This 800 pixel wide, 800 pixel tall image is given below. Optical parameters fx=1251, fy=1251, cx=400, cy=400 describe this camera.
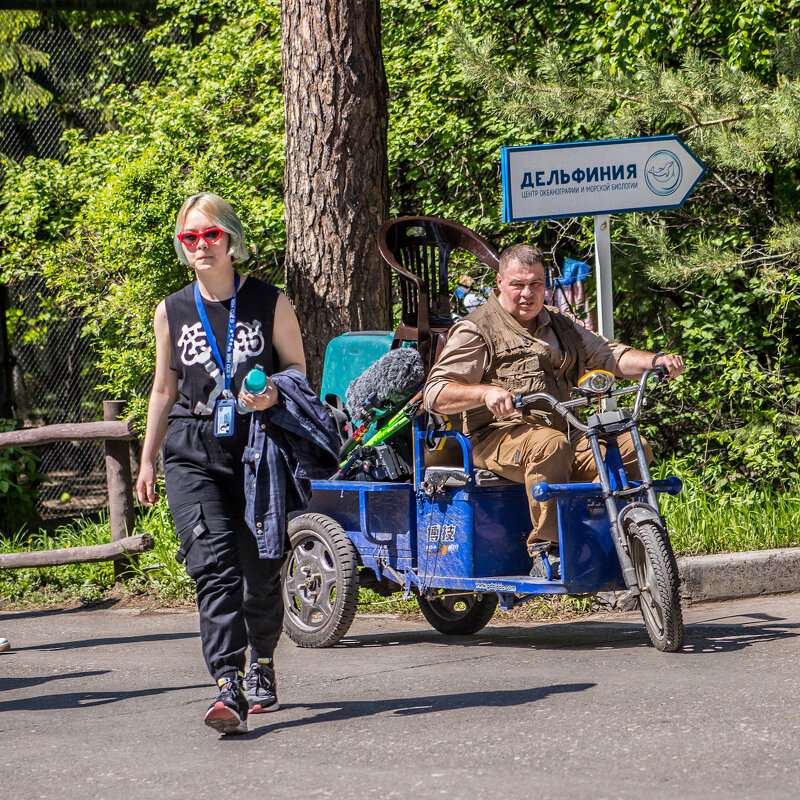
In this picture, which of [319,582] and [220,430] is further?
[319,582]

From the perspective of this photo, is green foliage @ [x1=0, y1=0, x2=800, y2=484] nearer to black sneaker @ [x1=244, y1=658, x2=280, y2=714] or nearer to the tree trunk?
the tree trunk

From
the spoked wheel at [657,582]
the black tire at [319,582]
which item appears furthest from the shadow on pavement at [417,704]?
the black tire at [319,582]

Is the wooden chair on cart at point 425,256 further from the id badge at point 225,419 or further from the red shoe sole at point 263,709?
the red shoe sole at point 263,709

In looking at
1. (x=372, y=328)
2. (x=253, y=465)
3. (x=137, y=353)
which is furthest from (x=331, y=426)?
(x=137, y=353)

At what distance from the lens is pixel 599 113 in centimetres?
832

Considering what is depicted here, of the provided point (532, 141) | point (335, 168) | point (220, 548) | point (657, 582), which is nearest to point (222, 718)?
point (220, 548)

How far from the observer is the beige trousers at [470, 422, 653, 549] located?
17.6ft

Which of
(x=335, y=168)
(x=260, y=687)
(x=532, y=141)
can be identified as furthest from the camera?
(x=532, y=141)

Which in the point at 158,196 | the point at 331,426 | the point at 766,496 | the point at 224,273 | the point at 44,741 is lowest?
the point at 44,741

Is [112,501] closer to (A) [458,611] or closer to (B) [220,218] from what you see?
(A) [458,611]

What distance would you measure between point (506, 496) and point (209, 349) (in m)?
1.82

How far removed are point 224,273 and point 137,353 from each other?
4.98 meters

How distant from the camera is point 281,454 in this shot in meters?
4.33

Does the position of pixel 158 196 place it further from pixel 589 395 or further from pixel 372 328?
pixel 589 395
